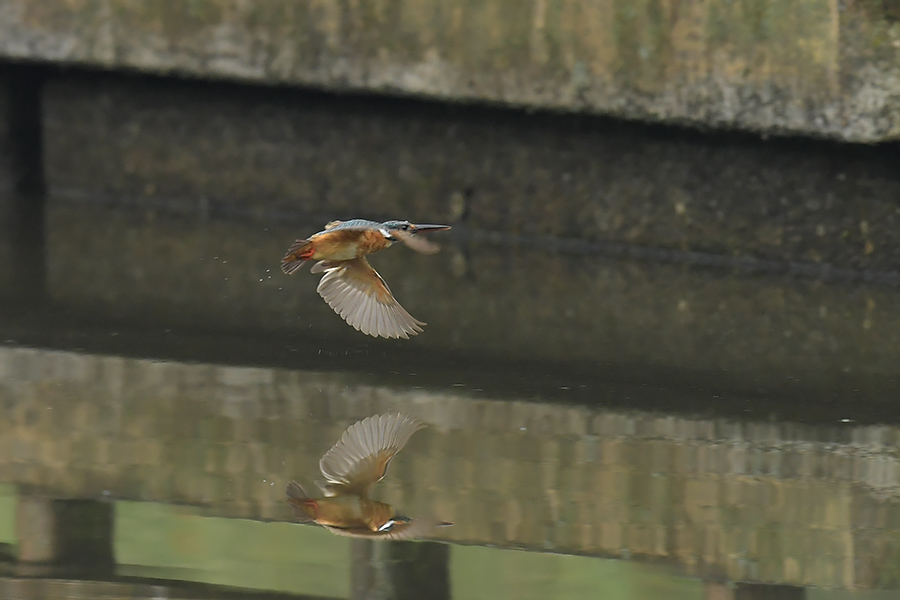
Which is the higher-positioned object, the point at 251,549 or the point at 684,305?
the point at 684,305

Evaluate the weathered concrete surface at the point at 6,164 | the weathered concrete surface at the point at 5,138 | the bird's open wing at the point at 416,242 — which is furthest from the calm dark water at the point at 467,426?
the weathered concrete surface at the point at 5,138

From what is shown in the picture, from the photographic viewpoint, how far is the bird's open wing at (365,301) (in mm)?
4438

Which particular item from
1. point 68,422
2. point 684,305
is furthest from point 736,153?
point 68,422

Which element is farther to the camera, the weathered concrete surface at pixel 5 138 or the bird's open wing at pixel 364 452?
the weathered concrete surface at pixel 5 138

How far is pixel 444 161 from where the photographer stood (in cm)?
689

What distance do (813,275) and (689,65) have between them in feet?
3.36

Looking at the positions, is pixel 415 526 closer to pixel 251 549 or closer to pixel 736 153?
pixel 251 549

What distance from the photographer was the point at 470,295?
5.66 m

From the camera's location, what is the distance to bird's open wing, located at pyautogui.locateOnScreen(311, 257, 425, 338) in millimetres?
4438

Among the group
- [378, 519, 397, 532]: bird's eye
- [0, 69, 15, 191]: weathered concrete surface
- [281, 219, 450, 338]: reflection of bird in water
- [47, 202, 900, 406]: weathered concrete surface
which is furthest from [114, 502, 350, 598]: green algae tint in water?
[0, 69, 15, 191]: weathered concrete surface

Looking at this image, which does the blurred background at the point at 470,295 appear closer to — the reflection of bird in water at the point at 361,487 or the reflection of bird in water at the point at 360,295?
the reflection of bird in water at the point at 361,487

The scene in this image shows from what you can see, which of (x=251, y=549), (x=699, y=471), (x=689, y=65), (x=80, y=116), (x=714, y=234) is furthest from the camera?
(x=80, y=116)

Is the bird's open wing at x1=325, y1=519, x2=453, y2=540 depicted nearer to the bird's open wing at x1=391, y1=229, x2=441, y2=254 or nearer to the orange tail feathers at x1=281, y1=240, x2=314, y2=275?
the bird's open wing at x1=391, y1=229, x2=441, y2=254

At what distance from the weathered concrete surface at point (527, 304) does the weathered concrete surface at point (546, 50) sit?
68 cm
